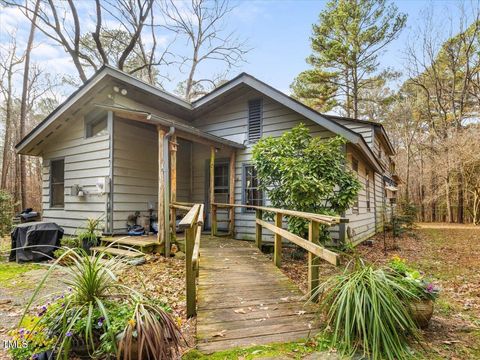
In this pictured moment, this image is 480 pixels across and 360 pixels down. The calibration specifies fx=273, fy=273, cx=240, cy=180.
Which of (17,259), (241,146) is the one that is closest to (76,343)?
(17,259)

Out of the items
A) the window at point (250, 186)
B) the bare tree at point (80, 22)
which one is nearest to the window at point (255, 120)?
the window at point (250, 186)

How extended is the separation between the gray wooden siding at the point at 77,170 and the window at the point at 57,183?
16cm

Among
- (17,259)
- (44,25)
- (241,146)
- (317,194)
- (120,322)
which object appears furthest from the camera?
(44,25)

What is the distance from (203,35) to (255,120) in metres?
12.3

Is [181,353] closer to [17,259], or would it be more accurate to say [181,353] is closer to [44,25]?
[17,259]

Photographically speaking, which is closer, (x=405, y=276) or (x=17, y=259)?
(x=405, y=276)

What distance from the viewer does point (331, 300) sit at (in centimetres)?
289

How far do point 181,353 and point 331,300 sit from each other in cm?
158

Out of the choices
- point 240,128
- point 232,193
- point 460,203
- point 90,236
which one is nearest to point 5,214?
point 90,236

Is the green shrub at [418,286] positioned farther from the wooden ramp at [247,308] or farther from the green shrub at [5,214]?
the green shrub at [5,214]

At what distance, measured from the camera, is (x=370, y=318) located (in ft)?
7.79

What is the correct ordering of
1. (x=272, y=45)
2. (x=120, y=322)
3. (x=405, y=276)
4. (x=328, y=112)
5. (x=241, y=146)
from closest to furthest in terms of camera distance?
(x=120, y=322) → (x=405, y=276) → (x=241, y=146) → (x=272, y=45) → (x=328, y=112)

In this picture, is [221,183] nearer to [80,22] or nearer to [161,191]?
[161,191]

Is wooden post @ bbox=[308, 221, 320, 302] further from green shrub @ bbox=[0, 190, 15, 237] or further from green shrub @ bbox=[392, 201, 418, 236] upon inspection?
green shrub @ bbox=[392, 201, 418, 236]
